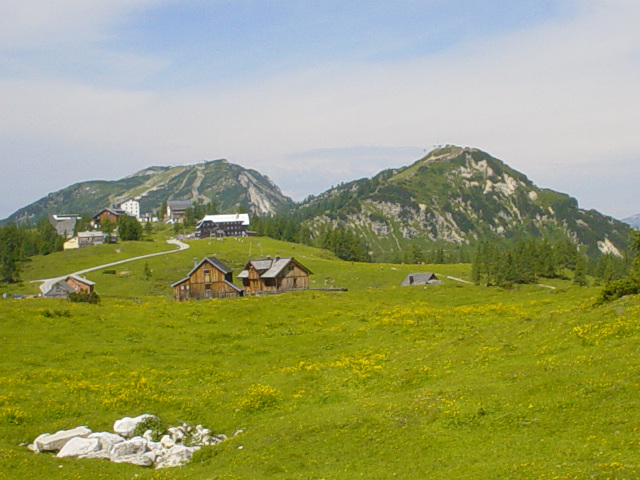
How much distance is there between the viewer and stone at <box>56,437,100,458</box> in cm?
2256

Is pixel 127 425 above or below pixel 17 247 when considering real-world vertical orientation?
below

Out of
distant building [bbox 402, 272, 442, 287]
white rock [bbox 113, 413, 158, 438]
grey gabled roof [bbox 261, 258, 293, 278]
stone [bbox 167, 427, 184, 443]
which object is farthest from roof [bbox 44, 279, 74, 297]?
stone [bbox 167, 427, 184, 443]

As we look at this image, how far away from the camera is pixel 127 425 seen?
25.4 metres

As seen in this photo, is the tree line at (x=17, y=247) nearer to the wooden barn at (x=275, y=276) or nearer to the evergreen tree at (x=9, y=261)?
the evergreen tree at (x=9, y=261)

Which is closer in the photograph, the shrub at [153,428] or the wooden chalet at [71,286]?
the shrub at [153,428]

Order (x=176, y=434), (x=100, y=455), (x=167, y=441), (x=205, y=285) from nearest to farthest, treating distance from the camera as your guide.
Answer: (x=100, y=455)
(x=167, y=441)
(x=176, y=434)
(x=205, y=285)

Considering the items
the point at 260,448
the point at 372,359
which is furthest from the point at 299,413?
the point at 372,359

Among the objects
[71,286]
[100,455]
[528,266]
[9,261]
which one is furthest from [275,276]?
[528,266]

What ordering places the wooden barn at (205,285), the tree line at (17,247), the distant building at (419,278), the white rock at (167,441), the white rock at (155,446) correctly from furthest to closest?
the tree line at (17,247)
the distant building at (419,278)
the wooden barn at (205,285)
the white rock at (167,441)
the white rock at (155,446)

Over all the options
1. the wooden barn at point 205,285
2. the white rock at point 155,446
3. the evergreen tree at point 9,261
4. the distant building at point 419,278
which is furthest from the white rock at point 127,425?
the evergreen tree at point 9,261

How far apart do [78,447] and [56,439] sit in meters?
1.37

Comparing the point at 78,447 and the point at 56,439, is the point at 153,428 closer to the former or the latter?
the point at 78,447

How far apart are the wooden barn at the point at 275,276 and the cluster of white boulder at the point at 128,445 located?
73193 mm

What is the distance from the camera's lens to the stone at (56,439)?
23219 mm
